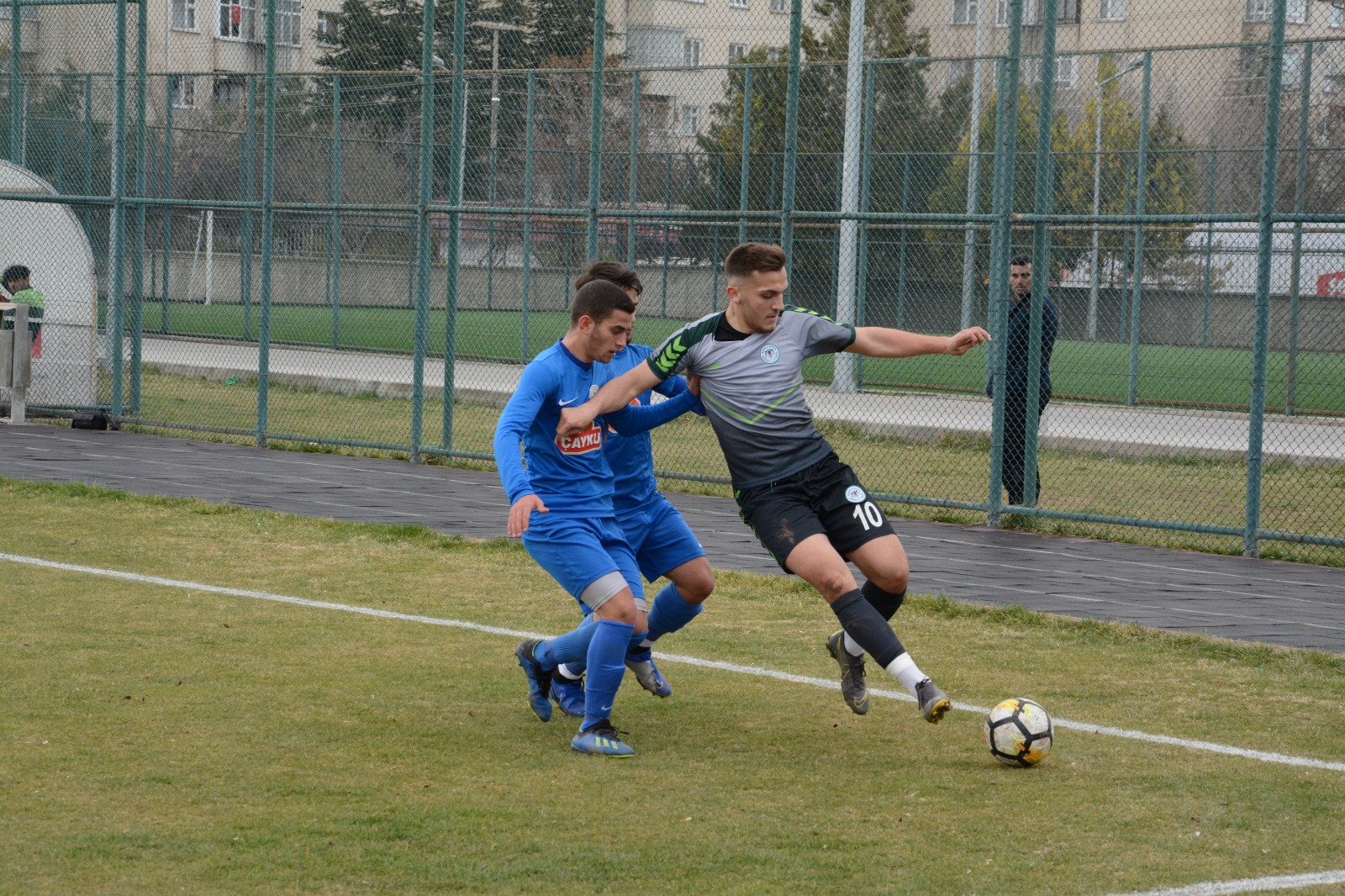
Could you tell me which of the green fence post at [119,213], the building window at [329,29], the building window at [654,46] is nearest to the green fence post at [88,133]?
the building window at [329,29]

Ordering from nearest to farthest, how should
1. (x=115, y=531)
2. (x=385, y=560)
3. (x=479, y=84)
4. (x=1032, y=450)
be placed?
(x=385, y=560), (x=115, y=531), (x=1032, y=450), (x=479, y=84)

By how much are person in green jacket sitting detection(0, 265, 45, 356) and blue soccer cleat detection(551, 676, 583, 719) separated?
11004 millimetres

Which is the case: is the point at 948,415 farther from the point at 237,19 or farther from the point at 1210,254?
the point at 237,19

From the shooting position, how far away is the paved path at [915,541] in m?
8.56

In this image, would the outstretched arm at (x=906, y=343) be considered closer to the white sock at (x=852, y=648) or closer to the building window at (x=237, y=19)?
the white sock at (x=852, y=648)

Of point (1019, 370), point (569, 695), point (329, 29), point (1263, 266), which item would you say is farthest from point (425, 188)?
point (569, 695)

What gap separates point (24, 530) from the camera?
32.7ft

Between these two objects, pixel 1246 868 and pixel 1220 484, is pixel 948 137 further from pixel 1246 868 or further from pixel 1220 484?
pixel 1246 868

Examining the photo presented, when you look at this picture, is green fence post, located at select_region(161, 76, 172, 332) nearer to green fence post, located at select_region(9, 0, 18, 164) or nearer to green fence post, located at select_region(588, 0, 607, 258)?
green fence post, located at select_region(9, 0, 18, 164)

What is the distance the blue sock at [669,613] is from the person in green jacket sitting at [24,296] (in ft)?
36.2

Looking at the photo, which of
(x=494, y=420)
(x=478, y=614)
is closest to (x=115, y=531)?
(x=478, y=614)

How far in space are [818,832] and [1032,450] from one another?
7168 mm

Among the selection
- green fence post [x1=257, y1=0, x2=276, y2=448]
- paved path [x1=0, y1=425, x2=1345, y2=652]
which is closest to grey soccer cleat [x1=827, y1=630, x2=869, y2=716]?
paved path [x1=0, y1=425, x2=1345, y2=652]

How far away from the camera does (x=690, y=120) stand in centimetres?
2253
